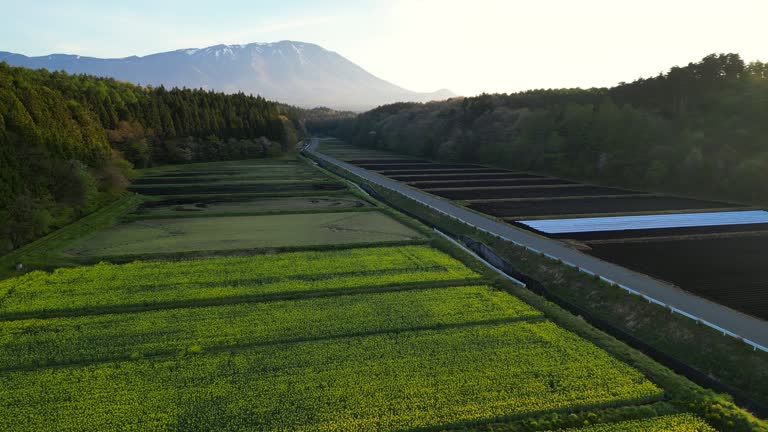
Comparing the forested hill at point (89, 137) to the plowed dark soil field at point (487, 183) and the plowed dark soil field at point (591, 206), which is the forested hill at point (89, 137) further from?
the plowed dark soil field at point (487, 183)

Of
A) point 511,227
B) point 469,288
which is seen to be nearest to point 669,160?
point 511,227


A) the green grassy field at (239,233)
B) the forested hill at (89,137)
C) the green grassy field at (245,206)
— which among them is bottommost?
the green grassy field at (239,233)

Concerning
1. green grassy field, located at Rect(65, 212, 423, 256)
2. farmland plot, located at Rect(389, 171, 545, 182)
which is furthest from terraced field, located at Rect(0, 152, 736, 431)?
farmland plot, located at Rect(389, 171, 545, 182)

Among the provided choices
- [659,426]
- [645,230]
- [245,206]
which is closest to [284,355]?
[659,426]

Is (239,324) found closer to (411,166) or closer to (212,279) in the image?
(212,279)

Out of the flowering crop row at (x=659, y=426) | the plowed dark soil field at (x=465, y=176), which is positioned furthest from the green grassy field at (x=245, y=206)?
the flowering crop row at (x=659, y=426)
